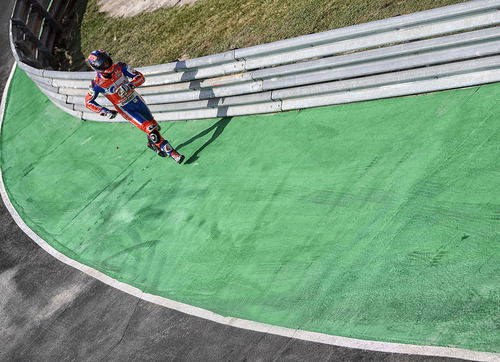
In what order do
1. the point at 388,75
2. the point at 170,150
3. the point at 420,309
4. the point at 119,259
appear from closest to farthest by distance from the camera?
the point at 420,309
the point at 388,75
the point at 119,259
the point at 170,150

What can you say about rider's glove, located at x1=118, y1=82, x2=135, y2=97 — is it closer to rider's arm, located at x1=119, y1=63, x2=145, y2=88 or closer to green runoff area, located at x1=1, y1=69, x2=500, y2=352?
rider's arm, located at x1=119, y1=63, x2=145, y2=88

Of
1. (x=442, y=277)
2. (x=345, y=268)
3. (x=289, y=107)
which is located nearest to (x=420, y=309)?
(x=442, y=277)

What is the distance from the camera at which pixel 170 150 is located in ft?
39.2

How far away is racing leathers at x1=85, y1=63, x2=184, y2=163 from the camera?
11.7m

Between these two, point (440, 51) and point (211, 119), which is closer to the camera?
point (440, 51)

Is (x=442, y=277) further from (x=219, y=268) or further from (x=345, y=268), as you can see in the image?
(x=219, y=268)

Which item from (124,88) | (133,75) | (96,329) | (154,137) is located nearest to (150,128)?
(154,137)

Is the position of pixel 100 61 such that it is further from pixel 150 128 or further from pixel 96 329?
pixel 96 329

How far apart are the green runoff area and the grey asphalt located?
1.00 feet

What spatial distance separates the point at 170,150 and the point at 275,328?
473 cm

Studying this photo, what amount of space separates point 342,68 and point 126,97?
3.89m

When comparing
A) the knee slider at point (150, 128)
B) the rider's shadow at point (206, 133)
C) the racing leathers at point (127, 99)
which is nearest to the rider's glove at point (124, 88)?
the racing leathers at point (127, 99)

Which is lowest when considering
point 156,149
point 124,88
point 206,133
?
point 206,133

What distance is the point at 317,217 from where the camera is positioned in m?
9.21
